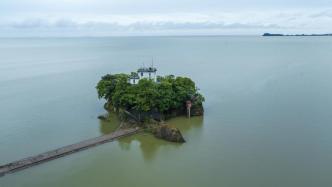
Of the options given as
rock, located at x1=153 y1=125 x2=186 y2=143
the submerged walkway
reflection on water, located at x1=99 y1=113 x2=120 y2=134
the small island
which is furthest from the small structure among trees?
rock, located at x1=153 y1=125 x2=186 y2=143

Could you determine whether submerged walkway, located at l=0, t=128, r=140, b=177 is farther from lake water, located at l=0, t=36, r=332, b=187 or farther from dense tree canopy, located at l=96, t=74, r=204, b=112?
dense tree canopy, located at l=96, t=74, r=204, b=112

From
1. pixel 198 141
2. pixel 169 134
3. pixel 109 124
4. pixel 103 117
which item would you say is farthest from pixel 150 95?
pixel 198 141

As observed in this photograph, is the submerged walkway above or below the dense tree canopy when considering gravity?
below

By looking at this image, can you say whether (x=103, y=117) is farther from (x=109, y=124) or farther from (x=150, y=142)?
(x=150, y=142)

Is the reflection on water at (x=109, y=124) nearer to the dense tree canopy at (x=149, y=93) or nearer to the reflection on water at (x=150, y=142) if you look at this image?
the dense tree canopy at (x=149, y=93)

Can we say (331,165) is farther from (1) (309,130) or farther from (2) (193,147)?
(2) (193,147)

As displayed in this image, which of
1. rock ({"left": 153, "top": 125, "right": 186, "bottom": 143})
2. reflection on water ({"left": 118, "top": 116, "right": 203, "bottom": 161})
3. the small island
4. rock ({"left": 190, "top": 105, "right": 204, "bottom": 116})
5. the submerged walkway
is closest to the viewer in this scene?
the submerged walkway
